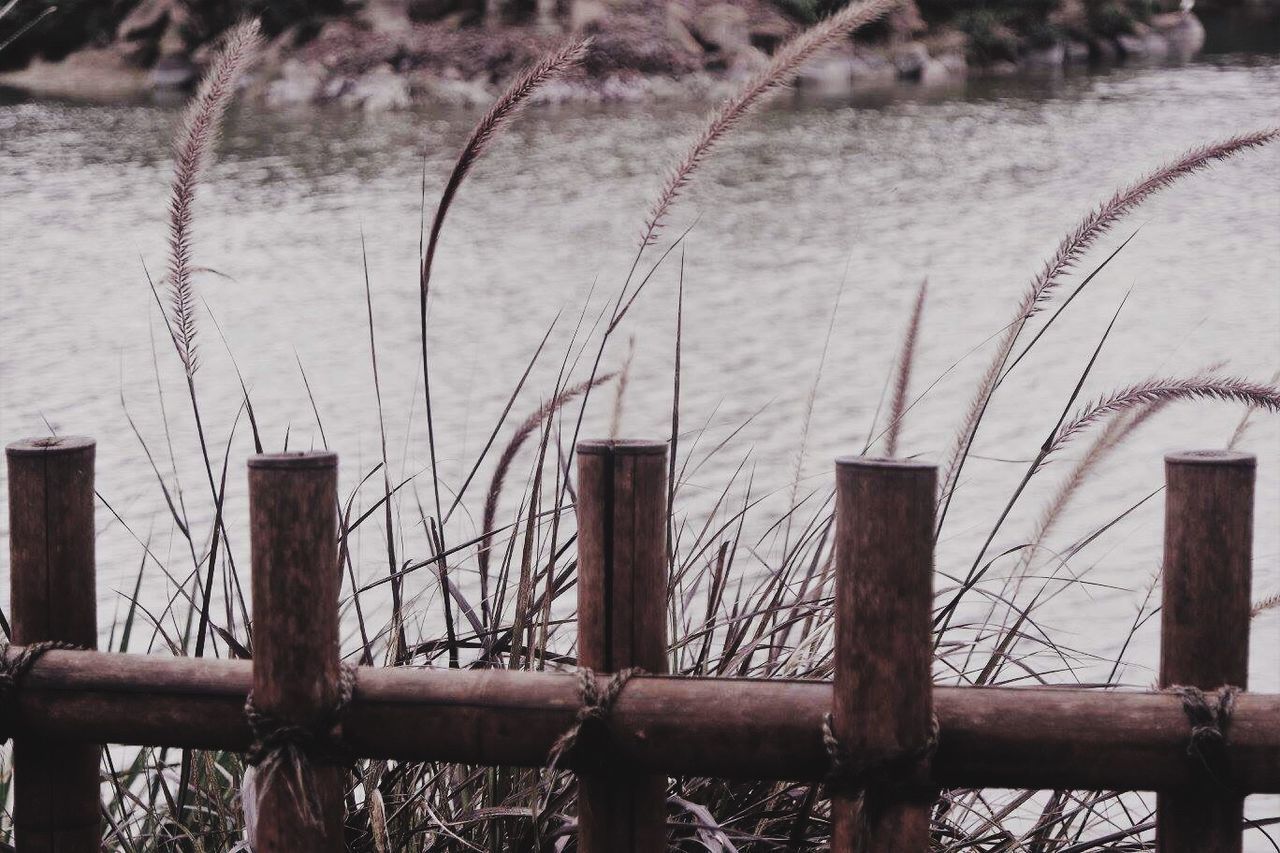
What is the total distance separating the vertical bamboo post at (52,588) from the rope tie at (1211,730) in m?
0.80

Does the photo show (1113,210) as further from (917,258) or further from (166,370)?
(917,258)

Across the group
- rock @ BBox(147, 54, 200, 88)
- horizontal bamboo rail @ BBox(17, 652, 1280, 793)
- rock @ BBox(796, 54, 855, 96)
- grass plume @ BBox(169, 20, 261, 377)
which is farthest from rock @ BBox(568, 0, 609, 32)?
horizontal bamboo rail @ BBox(17, 652, 1280, 793)

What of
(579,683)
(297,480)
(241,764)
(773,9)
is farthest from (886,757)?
(773,9)

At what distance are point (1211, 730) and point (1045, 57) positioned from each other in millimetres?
20883

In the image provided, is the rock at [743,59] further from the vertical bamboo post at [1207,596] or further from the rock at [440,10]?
the vertical bamboo post at [1207,596]

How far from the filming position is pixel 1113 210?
1.34 m

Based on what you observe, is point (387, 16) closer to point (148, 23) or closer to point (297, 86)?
point (297, 86)

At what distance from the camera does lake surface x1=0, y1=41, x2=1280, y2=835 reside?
3.79m

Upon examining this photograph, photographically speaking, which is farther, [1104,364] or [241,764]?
[1104,364]

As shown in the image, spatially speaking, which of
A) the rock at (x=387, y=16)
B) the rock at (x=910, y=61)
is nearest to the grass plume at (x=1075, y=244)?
the rock at (x=910, y=61)

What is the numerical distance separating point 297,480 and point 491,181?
9487mm

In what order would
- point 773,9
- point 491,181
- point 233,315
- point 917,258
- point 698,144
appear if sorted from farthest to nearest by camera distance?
point 773,9
point 491,181
point 917,258
point 233,315
point 698,144

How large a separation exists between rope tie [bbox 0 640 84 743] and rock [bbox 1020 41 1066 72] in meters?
20.5

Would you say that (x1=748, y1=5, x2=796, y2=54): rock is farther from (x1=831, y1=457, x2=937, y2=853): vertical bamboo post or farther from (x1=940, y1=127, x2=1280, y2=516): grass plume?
(x1=831, y1=457, x2=937, y2=853): vertical bamboo post
